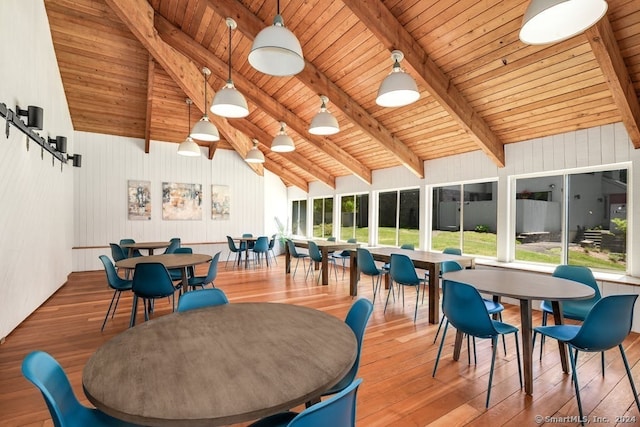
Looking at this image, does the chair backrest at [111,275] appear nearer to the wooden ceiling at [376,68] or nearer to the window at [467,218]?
the wooden ceiling at [376,68]

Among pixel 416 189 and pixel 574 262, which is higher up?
pixel 416 189

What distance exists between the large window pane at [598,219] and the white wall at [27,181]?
22.4 ft

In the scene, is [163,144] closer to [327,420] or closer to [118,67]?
[118,67]

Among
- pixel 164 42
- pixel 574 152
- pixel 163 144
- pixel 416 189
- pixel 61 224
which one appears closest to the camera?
pixel 574 152

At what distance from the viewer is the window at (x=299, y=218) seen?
34.4 ft

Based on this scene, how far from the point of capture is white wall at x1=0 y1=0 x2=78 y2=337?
3.14 m

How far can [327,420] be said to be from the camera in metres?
0.88

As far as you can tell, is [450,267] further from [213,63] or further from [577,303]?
[213,63]

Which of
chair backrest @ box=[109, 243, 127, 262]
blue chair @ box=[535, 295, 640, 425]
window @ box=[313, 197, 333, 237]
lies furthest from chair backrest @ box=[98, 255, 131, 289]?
window @ box=[313, 197, 333, 237]

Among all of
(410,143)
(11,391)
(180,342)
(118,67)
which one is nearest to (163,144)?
(118,67)

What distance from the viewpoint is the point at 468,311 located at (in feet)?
7.39

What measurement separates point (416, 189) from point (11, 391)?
640 centimetres

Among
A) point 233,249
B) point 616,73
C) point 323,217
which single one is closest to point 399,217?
point 323,217

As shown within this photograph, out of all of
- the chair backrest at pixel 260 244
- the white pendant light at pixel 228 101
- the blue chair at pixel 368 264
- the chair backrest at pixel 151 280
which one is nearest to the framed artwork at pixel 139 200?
the chair backrest at pixel 260 244
